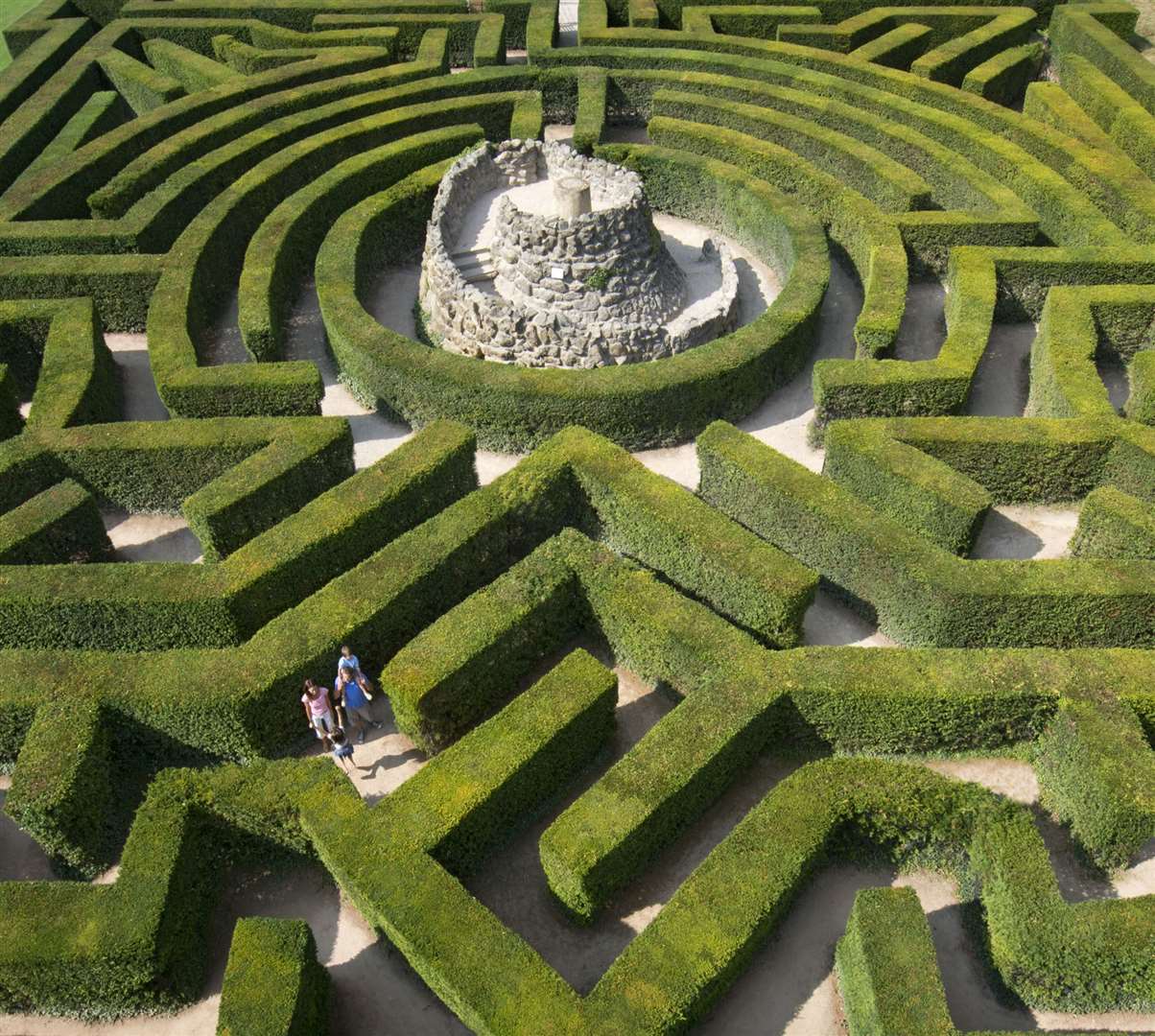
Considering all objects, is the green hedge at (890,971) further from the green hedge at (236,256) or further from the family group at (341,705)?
the green hedge at (236,256)

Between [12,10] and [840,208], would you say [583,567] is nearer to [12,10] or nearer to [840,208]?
[840,208]

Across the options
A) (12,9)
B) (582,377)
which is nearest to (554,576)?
(582,377)

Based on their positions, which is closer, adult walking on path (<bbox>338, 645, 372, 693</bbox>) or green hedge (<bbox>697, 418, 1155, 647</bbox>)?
adult walking on path (<bbox>338, 645, 372, 693</bbox>)

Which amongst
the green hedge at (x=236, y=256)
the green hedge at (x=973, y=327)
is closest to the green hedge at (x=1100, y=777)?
the green hedge at (x=973, y=327)

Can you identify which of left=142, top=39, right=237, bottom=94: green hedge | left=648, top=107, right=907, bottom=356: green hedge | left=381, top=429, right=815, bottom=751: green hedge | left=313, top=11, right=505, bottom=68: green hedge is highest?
left=313, top=11, right=505, bottom=68: green hedge

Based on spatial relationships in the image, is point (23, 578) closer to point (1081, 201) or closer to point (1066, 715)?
point (1066, 715)

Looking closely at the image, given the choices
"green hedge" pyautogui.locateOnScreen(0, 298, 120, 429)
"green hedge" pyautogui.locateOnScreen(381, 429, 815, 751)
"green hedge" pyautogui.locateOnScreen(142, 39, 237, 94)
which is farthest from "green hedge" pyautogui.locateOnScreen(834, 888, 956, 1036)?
"green hedge" pyautogui.locateOnScreen(142, 39, 237, 94)

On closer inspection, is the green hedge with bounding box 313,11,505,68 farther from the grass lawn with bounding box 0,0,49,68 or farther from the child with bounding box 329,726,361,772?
the child with bounding box 329,726,361,772
